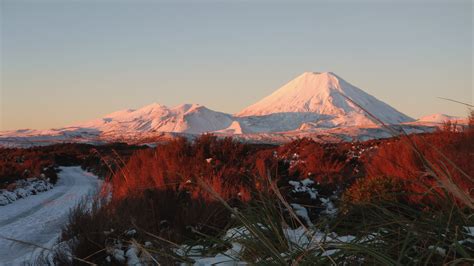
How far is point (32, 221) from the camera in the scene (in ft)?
34.4

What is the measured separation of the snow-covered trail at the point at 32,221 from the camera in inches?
273

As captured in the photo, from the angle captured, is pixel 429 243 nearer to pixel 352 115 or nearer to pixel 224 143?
pixel 224 143

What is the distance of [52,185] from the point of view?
19250mm

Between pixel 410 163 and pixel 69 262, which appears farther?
pixel 410 163

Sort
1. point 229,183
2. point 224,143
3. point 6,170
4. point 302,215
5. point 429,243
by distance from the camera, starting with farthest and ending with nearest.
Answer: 1. point 6,170
2. point 224,143
3. point 229,183
4. point 302,215
5. point 429,243

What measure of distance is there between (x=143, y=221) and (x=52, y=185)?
15185mm

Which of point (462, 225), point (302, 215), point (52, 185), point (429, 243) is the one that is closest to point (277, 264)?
point (429, 243)

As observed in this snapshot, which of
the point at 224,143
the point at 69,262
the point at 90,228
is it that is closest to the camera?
the point at 69,262

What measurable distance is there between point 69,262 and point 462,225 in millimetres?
3993

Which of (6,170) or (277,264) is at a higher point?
(277,264)

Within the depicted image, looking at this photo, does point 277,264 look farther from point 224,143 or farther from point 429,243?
point 224,143

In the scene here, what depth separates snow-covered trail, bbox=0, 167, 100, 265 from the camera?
694cm

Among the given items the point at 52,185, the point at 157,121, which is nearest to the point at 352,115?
the point at 157,121

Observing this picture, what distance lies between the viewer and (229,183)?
27.8 feet
